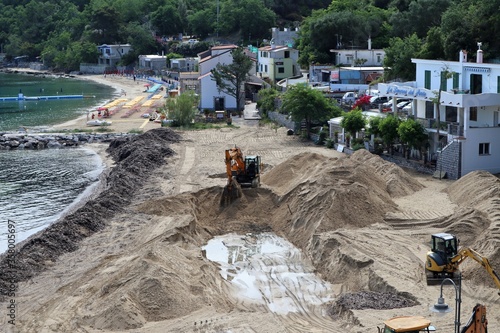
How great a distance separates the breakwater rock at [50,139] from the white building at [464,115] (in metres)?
25.3

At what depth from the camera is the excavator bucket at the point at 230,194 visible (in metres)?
36.0

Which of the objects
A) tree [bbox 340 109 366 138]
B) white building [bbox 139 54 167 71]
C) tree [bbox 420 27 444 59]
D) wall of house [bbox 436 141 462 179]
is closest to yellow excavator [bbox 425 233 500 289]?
wall of house [bbox 436 141 462 179]

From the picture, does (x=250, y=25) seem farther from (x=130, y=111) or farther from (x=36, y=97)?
(x=130, y=111)

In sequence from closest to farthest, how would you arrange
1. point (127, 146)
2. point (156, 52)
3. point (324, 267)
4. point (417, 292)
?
point (417, 292), point (324, 267), point (127, 146), point (156, 52)

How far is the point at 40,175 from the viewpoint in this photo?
48.7 m

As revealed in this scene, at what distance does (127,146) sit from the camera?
54.6 meters

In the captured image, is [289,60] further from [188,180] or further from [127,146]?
[188,180]

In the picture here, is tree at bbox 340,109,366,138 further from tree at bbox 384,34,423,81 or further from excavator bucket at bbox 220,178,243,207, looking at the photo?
excavator bucket at bbox 220,178,243,207

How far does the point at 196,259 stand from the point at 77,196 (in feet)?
53.0

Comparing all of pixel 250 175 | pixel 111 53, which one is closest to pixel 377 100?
pixel 250 175

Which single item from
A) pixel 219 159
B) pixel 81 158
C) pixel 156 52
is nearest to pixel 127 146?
pixel 81 158

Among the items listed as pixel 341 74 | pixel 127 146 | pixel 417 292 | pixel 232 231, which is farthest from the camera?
pixel 341 74

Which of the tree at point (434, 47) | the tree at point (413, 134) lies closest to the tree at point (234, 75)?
the tree at point (434, 47)

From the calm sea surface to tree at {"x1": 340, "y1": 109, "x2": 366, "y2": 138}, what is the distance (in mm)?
13916
